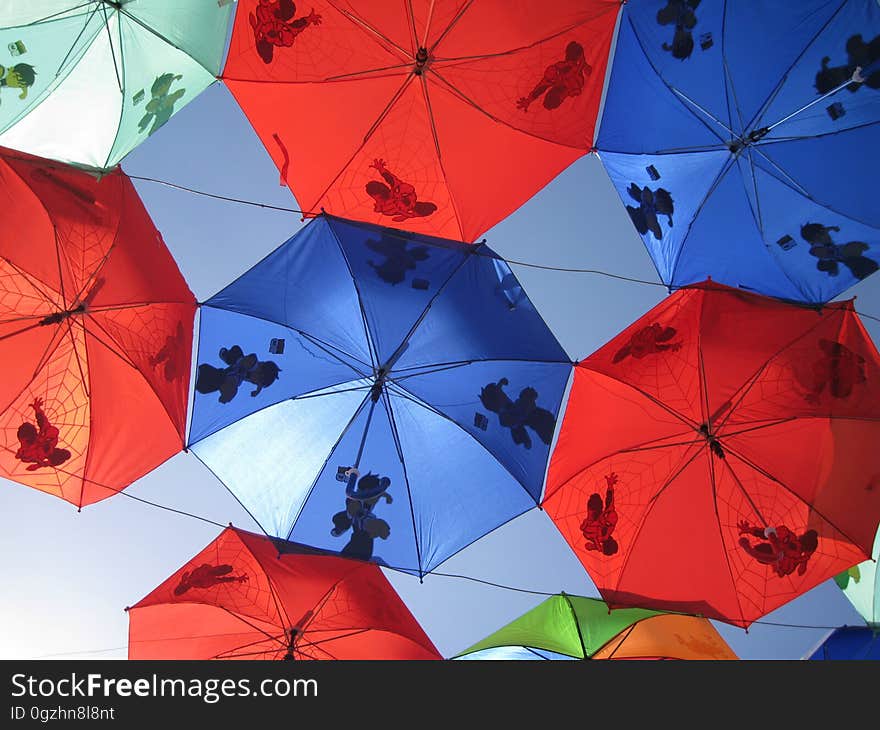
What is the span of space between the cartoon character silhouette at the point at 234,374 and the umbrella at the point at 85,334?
0.17 metres

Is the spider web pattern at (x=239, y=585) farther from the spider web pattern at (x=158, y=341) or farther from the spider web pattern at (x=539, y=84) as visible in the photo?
the spider web pattern at (x=539, y=84)

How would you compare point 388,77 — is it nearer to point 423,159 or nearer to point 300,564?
point 423,159

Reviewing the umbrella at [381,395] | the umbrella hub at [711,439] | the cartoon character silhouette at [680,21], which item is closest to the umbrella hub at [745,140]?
the cartoon character silhouette at [680,21]

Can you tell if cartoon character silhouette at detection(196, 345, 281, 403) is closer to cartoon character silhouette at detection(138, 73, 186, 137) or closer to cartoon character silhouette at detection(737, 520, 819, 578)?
cartoon character silhouette at detection(138, 73, 186, 137)

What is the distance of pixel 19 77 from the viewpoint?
658 cm

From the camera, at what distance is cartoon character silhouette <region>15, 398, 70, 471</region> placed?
6293 millimetres

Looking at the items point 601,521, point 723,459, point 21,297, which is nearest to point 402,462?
point 601,521

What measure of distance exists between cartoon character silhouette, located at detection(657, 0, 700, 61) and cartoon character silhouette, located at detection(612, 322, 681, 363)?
2.21 metres

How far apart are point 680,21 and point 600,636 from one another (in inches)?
192

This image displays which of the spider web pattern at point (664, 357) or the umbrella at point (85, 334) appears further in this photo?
the spider web pattern at point (664, 357)

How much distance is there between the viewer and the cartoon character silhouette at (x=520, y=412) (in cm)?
658

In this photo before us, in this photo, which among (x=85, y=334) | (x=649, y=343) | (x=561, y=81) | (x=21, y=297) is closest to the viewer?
(x=21, y=297)

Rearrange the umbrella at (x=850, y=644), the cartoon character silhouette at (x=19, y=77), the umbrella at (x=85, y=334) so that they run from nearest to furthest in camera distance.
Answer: the umbrella at (x=85, y=334)
the umbrella at (x=850, y=644)
the cartoon character silhouette at (x=19, y=77)

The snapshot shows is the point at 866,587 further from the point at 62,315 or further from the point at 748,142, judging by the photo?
the point at 62,315
